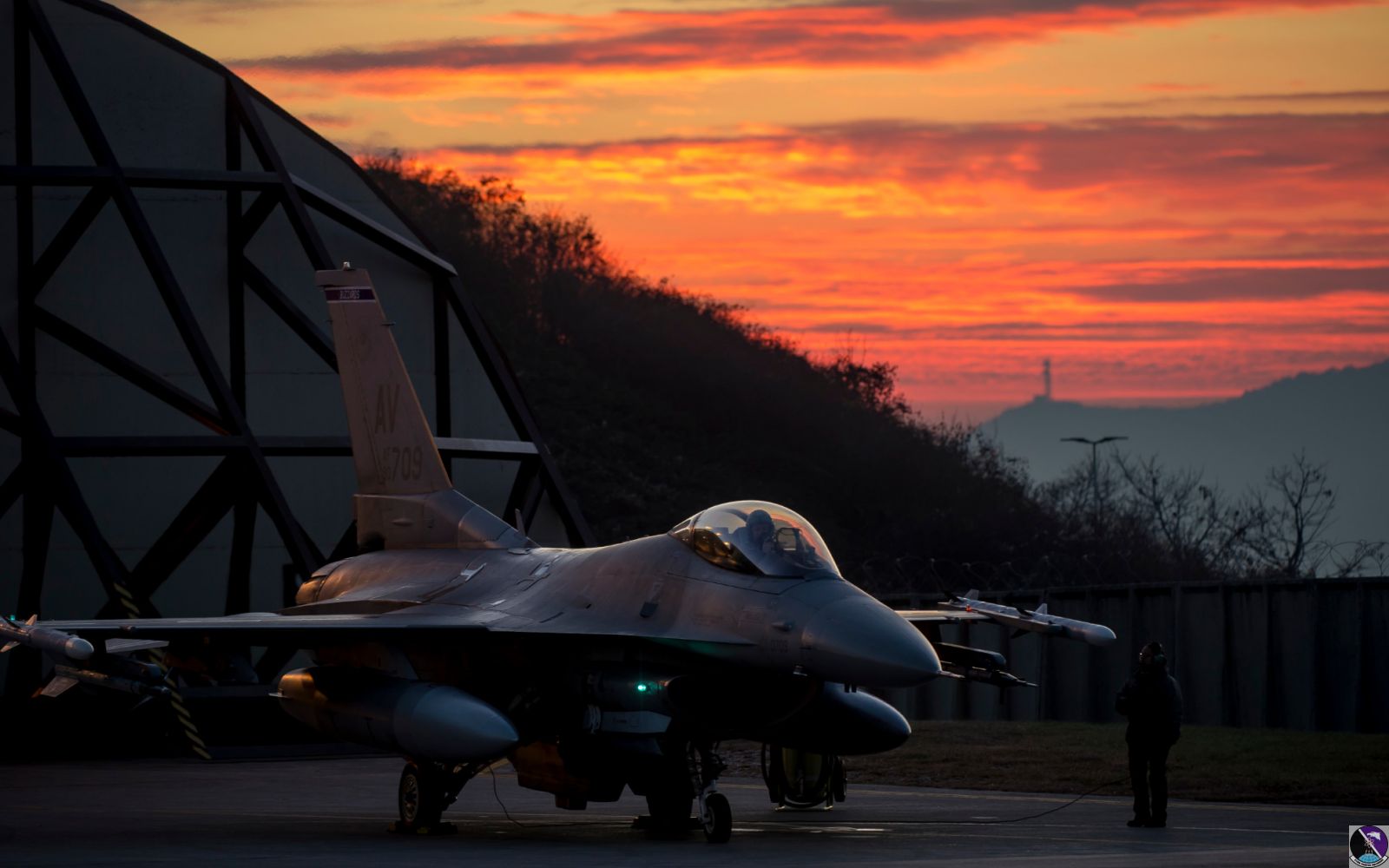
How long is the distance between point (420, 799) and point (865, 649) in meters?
5.44

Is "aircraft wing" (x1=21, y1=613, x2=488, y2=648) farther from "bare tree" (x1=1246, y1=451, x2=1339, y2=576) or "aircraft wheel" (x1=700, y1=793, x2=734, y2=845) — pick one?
"bare tree" (x1=1246, y1=451, x2=1339, y2=576)

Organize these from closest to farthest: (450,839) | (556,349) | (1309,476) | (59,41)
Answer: (450,839) < (59,41) < (1309,476) < (556,349)

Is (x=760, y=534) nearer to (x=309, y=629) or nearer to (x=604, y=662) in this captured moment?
(x=604, y=662)

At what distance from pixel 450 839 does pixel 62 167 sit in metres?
16.8

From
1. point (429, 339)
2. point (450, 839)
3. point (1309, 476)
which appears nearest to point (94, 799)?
point (450, 839)

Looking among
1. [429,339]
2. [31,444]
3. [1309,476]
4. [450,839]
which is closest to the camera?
[450,839]

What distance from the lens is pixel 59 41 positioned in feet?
113

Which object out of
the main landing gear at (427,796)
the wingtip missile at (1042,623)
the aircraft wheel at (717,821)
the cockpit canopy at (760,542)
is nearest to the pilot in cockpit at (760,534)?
the cockpit canopy at (760,542)

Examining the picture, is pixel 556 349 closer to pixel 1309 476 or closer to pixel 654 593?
pixel 1309 476

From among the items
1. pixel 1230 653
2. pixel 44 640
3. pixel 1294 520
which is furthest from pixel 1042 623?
pixel 1294 520

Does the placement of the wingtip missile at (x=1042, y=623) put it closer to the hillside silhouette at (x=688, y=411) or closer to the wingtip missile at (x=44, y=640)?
the wingtip missile at (x=44, y=640)

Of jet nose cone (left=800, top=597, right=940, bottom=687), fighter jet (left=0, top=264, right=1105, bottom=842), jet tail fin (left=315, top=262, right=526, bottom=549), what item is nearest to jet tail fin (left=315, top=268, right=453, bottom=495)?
jet tail fin (left=315, top=262, right=526, bottom=549)

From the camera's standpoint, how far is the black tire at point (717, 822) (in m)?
17.6

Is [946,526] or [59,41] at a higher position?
[59,41]
